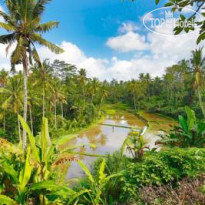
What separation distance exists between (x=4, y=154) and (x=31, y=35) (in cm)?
872

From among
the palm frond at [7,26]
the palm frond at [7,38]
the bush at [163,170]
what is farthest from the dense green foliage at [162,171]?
the palm frond at [7,38]

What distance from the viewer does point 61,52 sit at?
10.7 meters

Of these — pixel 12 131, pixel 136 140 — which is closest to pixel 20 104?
pixel 12 131

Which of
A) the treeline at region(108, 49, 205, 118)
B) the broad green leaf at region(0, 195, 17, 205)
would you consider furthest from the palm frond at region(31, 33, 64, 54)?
the treeline at region(108, 49, 205, 118)

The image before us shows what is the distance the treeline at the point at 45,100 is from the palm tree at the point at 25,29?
1533 mm

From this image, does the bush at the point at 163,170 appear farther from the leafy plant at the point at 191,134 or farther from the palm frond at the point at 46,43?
the palm frond at the point at 46,43

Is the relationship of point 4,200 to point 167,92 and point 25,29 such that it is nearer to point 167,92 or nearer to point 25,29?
point 25,29

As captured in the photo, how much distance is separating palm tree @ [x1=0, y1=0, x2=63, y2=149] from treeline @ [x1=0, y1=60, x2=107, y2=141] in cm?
153

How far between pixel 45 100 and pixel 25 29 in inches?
560

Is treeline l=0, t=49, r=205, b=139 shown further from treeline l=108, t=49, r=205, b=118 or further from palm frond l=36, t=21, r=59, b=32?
palm frond l=36, t=21, r=59, b=32

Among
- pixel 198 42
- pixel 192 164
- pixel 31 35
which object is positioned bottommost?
pixel 192 164

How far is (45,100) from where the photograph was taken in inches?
920

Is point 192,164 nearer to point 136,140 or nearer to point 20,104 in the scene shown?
point 136,140

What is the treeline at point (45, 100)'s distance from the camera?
54.2ft
